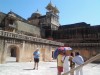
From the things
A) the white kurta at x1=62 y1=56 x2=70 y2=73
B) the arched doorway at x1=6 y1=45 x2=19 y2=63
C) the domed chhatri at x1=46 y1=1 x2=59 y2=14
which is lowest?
the arched doorway at x1=6 y1=45 x2=19 y2=63

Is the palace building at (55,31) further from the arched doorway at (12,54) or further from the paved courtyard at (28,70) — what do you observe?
the paved courtyard at (28,70)

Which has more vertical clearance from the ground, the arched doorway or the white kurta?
the white kurta

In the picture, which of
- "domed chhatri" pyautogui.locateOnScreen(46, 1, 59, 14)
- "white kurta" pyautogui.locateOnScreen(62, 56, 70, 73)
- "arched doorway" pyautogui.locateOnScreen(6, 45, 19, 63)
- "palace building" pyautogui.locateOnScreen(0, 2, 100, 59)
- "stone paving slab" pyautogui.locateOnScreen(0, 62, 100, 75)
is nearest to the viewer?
"white kurta" pyautogui.locateOnScreen(62, 56, 70, 73)

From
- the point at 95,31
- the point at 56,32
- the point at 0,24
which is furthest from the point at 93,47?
the point at 0,24

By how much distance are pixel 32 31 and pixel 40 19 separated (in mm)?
9892

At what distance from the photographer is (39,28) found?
35531 mm

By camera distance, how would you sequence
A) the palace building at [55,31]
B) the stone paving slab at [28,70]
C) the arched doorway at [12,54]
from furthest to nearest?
the palace building at [55,31], the arched doorway at [12,54], the stone paving slab at [28,70]

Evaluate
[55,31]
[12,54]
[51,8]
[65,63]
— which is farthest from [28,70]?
[51,8]

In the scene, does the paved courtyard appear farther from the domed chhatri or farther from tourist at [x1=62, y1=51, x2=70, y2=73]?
the domed chhatri

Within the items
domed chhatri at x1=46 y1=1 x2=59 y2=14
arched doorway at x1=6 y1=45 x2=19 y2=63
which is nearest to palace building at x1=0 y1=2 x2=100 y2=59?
domed chhatri at x1=46 y1=1 x2=59 y2=14

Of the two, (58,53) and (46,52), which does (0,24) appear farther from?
(58,53)

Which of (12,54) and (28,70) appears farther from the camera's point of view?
(12,54)

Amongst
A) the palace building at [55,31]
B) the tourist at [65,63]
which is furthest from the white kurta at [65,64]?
the palace building at [55,31]

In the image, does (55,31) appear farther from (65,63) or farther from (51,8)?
(65,63)
